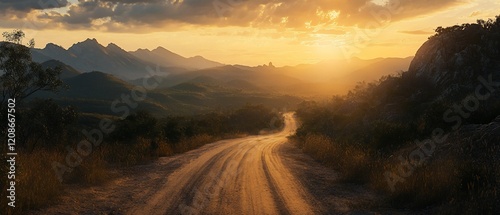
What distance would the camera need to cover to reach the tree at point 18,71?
1529 cm

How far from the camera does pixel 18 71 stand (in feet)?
51.3

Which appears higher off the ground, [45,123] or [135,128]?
[45,123]

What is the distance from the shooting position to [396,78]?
3547 centimetres

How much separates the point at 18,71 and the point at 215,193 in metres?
11.0

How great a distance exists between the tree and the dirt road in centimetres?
618

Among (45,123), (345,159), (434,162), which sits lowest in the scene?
(345,159)

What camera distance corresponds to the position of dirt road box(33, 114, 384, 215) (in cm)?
894

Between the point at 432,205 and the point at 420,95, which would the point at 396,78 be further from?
the point at 432,205

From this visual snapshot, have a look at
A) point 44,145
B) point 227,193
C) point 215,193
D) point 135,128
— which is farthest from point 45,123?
point 227,193

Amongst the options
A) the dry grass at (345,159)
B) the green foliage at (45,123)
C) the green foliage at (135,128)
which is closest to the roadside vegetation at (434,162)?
the dry grass at (345,159)

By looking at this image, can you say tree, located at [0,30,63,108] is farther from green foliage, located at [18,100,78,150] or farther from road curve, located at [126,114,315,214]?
road curve, located at [126,114,315,214]

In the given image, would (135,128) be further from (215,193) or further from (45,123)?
(215,193)

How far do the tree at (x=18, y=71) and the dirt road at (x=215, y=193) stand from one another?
20.3 ft

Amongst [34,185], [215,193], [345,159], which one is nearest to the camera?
[34,185]
